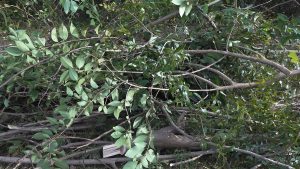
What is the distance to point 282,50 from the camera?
→ 2.82 m

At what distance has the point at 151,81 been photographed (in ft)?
8.52

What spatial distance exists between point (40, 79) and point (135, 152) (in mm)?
798

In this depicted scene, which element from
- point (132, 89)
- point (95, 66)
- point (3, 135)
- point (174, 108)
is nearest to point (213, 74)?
point (174, 108)

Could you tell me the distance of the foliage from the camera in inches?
86.8

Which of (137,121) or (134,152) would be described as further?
(137,121)

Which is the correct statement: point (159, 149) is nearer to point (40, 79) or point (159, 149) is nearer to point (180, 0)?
point (40, 79)

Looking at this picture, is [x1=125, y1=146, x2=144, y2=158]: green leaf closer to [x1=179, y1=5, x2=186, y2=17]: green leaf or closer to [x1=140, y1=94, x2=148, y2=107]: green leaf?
→ [x1=140, y1=94, x2=148, y2=107]: green leaf

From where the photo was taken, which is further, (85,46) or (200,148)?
(200,148)

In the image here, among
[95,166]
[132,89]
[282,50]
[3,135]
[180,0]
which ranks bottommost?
[95,166]

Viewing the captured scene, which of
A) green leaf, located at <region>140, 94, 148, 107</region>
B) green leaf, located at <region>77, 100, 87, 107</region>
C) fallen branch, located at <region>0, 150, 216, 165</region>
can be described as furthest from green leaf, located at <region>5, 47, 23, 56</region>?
fallen branch, located at <region>0, 150, 216, 165</region>

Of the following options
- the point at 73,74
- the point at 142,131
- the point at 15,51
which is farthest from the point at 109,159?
the point at 15,51

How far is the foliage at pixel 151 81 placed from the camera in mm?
2205

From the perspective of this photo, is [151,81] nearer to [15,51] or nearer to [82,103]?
[82,103]

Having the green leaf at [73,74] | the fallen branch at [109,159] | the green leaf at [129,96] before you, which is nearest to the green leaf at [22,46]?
the green leaf at [73,74]
